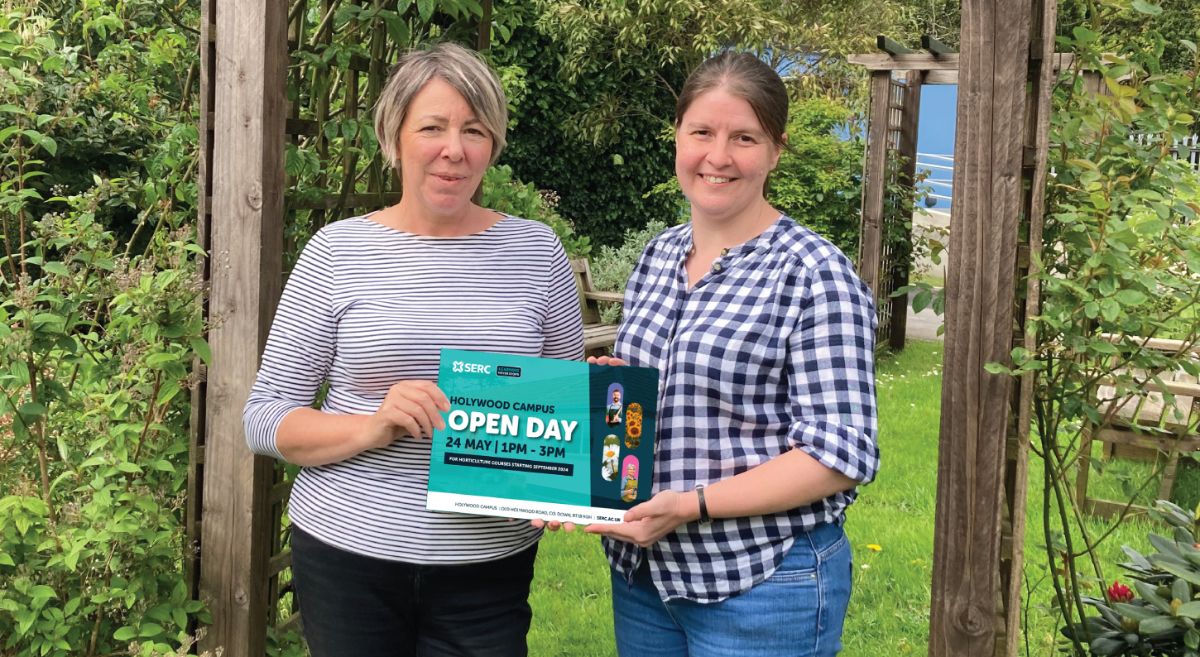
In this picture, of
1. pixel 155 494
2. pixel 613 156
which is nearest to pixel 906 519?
pixel 155 494

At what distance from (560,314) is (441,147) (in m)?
0.41

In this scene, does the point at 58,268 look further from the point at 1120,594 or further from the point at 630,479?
the point at 1120,594

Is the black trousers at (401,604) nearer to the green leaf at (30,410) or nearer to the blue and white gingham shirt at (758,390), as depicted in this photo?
the blue and white gingham shirt at (758,390)

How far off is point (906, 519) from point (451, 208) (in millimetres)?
4189

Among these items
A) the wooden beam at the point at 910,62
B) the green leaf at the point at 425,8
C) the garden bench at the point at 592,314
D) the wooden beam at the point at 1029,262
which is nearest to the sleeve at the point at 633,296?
the wooden beam at the point at 1029,262

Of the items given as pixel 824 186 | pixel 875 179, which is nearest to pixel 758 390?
pixel 875 179

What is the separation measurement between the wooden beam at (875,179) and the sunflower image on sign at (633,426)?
819 centimetres

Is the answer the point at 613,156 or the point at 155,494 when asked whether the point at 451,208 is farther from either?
the point at 613,156

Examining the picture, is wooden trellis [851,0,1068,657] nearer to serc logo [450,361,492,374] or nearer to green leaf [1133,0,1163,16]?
green leaf [1133,0,1163,16]

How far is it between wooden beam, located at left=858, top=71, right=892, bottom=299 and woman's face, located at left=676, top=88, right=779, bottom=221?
8.07m

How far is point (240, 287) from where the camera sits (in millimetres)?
2684

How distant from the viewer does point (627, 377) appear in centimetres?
183

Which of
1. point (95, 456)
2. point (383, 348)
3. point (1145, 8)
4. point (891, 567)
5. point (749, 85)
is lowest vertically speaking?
point (891, 567)

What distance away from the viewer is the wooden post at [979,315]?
2168mm
